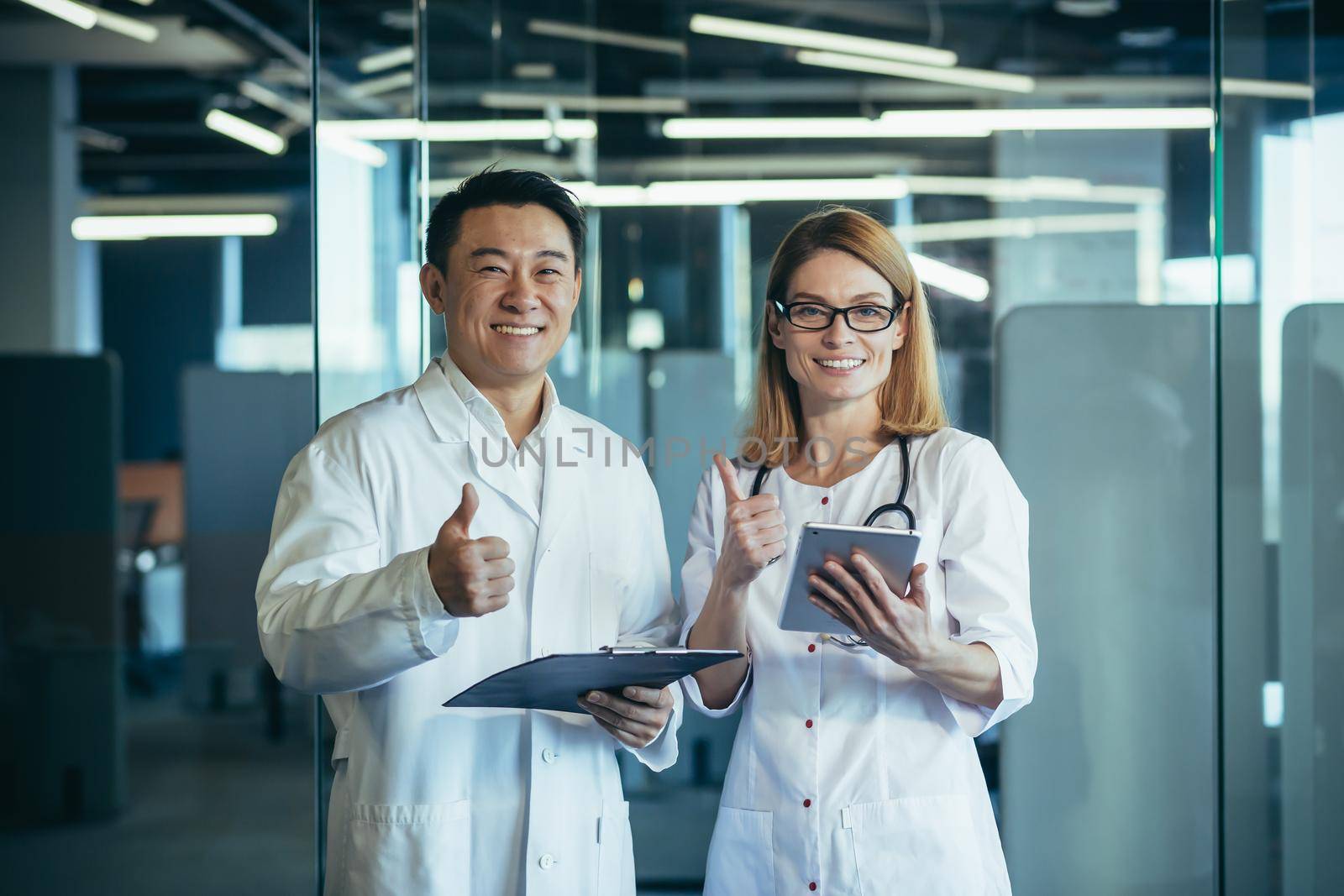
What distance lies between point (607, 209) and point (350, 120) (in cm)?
154

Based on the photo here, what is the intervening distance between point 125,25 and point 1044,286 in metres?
3.98

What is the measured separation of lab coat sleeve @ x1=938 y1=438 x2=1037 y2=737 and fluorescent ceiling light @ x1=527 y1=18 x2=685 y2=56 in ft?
11.2

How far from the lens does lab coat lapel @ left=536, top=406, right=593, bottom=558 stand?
1.66 meters

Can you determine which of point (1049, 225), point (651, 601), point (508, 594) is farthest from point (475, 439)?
point (1049, 225)

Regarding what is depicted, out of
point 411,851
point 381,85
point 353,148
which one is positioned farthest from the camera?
point 381,85

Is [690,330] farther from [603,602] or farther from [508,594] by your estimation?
[508,594]

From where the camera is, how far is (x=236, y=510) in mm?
3705

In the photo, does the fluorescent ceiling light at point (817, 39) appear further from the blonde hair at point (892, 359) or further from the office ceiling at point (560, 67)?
the blonde hair at point (892, 359)

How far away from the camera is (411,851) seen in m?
1.54

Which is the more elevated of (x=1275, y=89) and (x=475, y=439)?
(x=1275, y=89)

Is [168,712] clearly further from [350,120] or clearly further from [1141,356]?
[1141,356]

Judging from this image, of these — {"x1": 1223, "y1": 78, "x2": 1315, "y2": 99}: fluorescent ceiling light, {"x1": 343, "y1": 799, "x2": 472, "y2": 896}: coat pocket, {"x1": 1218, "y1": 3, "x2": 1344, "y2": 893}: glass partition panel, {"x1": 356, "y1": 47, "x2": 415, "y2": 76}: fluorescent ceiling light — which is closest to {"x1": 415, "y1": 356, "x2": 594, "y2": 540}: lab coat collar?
{"x1": 343, "y1": 799, "x2": 472, "y2": 896}: coat pocket

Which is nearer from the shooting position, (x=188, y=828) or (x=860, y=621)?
(x=860, y=621)

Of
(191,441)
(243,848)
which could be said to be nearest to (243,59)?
(191,441)
